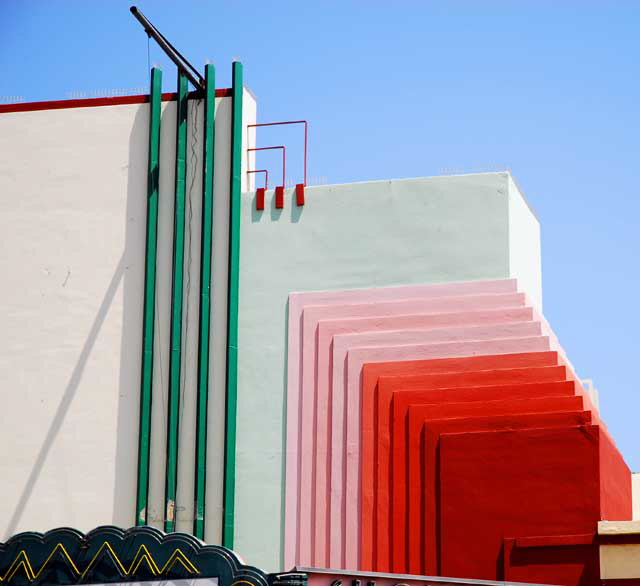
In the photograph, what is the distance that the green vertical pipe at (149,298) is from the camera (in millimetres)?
27156

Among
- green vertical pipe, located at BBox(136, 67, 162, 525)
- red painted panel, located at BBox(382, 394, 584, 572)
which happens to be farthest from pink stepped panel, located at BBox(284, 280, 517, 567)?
green vertical pipe, located at BBox(136, 67, 162, 525)

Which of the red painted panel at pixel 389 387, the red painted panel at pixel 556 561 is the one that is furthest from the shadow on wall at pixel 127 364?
the red painted panel at pixel 556 561

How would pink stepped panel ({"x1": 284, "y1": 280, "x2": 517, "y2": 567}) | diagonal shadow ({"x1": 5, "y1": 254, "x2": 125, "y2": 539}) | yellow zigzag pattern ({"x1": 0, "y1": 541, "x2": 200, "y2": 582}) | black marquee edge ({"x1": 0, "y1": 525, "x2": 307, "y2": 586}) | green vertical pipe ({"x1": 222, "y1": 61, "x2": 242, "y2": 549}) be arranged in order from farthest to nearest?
1. diagonal shadow ({"x1": 5, "y1": 254, "x2": 125, "y2": 539})
2. green vertical pipe ({"x1": 222, "y1": 61, "x2": 242, "y2": 549})
3. pink stepped panel ({"x1": 284, "y1": 280, "x2": 517, "y2": 567})
4. yellow zigzag pattern ({"x1": 0, "y1": 541, "x2": 200, "y2": 582})
5. black marquee edge ({"x1": 0, "y1": 525, "x2": 307, "y2": 586})

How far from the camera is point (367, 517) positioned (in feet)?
83.4

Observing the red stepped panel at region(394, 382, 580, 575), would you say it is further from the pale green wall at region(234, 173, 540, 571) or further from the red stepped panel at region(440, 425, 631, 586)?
the pale green wall at region(234, 173, 540, 571)

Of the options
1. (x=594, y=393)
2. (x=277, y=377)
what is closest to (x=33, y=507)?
(x=277, y=377)

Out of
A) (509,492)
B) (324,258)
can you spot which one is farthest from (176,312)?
(509,492)

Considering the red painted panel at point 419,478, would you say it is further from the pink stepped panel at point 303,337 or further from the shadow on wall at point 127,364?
the shadow on wall at point 127,364

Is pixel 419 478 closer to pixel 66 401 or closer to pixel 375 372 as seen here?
pixel 375 372

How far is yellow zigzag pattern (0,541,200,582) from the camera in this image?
2203 centimetres

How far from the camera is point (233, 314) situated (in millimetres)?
27469

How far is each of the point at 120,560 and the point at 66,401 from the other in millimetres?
6056

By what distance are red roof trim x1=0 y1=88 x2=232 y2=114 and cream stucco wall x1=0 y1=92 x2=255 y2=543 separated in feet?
0.39

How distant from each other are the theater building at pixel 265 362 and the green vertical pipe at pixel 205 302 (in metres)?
0.04
